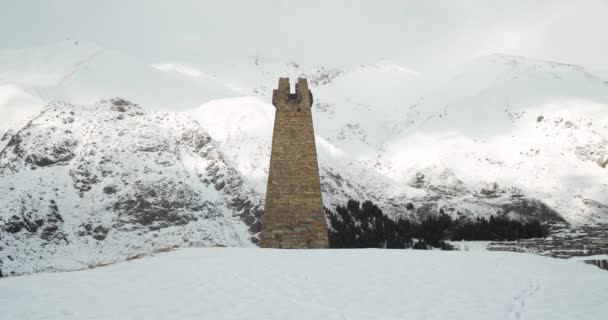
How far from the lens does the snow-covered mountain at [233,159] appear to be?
7081 centimetres

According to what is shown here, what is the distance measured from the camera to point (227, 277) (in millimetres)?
11992

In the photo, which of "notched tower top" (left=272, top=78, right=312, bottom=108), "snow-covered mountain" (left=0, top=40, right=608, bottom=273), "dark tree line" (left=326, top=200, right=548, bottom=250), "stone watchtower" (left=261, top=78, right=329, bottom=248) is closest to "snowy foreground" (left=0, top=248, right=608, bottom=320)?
"stone watchtower" (left=261, top=78, right=329, bottom=248)

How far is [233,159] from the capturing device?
8938cm

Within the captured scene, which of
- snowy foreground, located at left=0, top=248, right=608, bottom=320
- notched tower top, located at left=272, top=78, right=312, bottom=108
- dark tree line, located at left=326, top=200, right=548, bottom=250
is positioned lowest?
snowy foreground, located at left=0, top=248, right=608, bottom=320

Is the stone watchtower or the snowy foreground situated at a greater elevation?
the stone watchtower

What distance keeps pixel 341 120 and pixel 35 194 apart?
9130 centimetres

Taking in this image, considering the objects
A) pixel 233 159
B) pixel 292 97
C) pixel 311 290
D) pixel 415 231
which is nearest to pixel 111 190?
pixel 233 159

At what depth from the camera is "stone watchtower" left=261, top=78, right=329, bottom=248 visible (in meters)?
20.3

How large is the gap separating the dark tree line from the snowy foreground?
28370mm

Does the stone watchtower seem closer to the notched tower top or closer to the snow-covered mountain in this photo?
the notched tower top

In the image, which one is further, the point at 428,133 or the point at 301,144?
the point at 428,133

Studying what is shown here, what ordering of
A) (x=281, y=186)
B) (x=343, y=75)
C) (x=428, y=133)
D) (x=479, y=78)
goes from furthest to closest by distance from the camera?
(x=343, y=75), (x=479, y=78), (x=428, y=133), (x=281, y=186)

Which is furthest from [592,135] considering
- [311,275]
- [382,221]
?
[311,275]

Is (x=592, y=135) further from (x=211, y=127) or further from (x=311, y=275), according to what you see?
(x=311, y=275)
